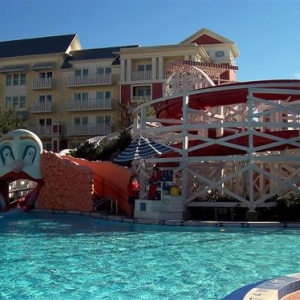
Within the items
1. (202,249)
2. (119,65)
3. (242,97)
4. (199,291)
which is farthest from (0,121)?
(199,291)

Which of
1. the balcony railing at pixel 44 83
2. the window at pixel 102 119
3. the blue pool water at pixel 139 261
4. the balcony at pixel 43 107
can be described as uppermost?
the balcony railing at pixel 44 83

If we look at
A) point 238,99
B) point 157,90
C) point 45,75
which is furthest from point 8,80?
point 238,99

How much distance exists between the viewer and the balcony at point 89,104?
43281mm

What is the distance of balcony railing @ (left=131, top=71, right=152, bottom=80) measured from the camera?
41.8 metres

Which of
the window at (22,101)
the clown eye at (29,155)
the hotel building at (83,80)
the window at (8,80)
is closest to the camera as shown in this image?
the clown eye at (29,155)

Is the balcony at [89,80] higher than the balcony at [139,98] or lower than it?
higher

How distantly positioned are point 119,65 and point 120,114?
5151 mm

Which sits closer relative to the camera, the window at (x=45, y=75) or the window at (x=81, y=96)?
the window at (x=81, y=96)

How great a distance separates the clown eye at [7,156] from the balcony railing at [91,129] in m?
20.6

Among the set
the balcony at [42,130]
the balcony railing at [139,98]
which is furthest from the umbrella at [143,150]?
the balcony at [42,130]

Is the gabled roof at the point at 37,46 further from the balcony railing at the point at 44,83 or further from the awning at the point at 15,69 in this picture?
the balcony railing at the point at 44,83

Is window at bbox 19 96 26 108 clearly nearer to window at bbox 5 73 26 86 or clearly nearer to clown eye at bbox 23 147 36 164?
window at bbox 5 73 26 86

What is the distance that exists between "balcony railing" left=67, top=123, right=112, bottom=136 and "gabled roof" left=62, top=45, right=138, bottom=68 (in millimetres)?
5813

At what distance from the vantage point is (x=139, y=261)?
9898 millimetres
